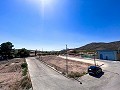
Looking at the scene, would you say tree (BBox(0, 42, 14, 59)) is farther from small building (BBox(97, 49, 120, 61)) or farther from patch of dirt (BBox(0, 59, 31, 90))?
small building (BBox(97, 49, 120, 61))

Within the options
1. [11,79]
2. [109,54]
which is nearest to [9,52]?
[109,54]

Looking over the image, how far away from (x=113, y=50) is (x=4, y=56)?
226 feet

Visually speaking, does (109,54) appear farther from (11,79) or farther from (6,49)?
(6,49)

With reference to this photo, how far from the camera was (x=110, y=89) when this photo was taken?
1583 cm

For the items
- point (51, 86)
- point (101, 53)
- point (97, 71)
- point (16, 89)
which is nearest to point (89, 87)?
point (51, 86)

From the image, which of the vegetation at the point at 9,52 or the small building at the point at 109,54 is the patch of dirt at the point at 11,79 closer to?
the small building at the point at 109,54

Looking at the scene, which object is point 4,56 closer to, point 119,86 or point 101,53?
point 101,53

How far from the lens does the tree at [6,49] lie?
82.6 metres

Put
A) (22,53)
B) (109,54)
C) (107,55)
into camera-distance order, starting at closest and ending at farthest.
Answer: (109,54) < (107,55) < (22,53)

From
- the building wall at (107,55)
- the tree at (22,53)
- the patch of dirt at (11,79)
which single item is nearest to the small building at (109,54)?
the building wall at (107,55)

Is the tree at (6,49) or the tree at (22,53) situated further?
the tree at (22,53)

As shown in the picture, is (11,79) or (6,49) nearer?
(11,79)

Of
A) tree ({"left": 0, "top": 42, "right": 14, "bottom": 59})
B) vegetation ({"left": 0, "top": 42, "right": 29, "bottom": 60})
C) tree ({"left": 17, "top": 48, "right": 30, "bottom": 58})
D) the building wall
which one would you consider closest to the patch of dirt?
the building wall

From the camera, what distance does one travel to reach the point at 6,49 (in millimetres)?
82812
